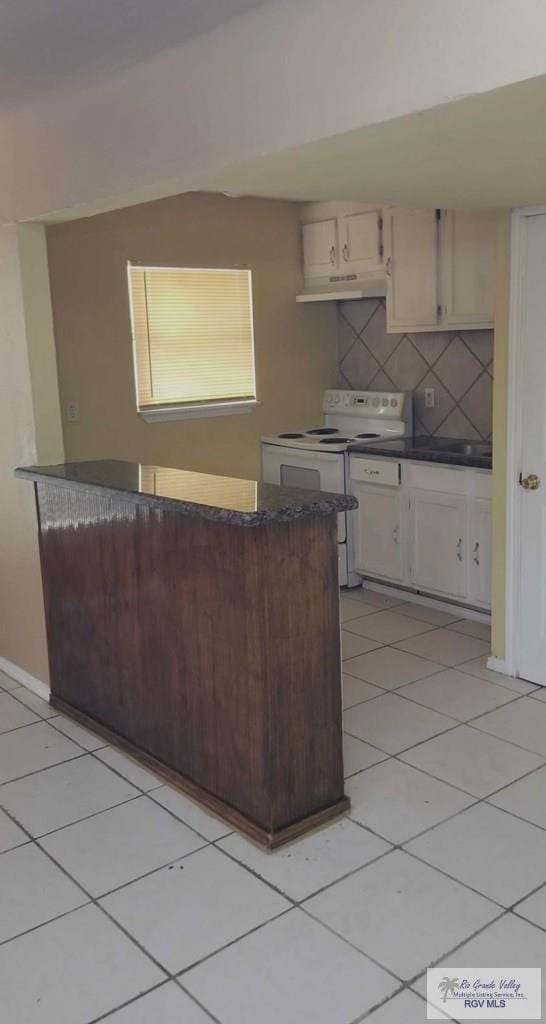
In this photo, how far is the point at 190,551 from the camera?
8.21ft

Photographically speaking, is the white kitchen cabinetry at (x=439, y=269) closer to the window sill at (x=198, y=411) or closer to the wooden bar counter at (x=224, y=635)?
the window sill at (x=198, y=411)

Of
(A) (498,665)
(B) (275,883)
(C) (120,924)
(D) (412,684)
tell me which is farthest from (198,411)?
(C) (120,924)

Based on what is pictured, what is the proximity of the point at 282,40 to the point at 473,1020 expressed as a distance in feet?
7.05

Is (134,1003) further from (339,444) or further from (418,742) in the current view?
(339,444)

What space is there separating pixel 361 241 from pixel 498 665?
2417 mm

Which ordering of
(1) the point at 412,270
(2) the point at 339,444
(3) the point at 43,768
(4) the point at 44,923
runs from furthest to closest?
(2) the point at 339,444 < (1) the point at 412,270 < (3) the point at 43,768 < (4) the point at 44,923

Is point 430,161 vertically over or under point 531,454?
over

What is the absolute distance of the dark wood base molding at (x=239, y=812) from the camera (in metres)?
2.39

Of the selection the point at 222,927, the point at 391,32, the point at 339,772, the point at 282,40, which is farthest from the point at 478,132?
the point at 222,927

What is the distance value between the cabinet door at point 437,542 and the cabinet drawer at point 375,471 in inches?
5.5

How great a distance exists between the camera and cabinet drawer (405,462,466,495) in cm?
405

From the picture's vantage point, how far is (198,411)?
4.71 m

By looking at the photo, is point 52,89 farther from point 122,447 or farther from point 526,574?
point 526,574

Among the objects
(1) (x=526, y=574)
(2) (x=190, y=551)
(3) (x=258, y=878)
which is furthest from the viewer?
(1) (x=526, y=574)
